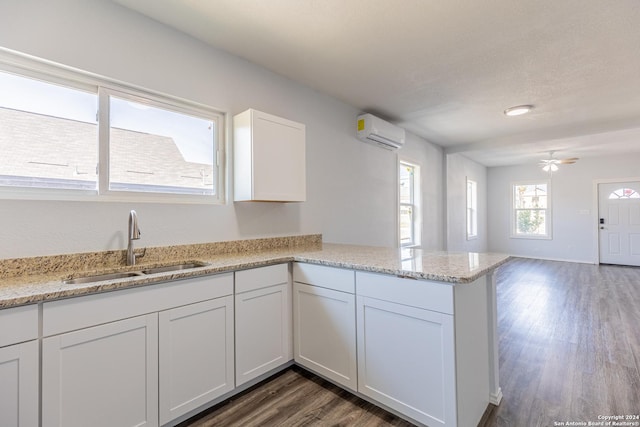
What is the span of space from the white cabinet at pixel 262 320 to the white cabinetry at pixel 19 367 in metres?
0.93

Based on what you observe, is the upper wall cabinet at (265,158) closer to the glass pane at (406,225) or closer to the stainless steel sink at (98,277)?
the stainless steel sink at (98,277)

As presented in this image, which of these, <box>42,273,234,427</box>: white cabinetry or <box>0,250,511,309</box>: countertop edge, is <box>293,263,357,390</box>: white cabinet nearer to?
<box>0,250,511,309</box>: countertop edge

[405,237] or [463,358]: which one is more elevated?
[405,237]

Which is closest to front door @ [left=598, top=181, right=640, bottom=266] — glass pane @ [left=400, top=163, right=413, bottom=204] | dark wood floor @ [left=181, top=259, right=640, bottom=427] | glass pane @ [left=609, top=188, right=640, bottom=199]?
glass pane @ [left=609, top=188, right=640, bottom=199]

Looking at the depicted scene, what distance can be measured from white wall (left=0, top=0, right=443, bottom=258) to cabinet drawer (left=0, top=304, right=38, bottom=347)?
0.56m

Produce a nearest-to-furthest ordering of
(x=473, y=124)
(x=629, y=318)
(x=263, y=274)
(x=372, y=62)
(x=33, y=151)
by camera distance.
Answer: (x=33, y=151), (x=263, y=274), (x=372, y=62), (x=629, y=318), (x=473, y=124)

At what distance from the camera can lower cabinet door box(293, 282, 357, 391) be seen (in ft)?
6.28

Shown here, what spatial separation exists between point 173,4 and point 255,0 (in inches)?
20.9

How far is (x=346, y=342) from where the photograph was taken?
1.93m

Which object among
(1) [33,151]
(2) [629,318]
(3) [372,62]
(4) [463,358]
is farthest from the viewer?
(2) [629,318]

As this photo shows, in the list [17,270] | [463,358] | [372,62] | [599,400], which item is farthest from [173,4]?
[599,400]

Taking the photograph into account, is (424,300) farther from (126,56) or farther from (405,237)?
(405,237)

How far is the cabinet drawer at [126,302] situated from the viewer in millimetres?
1260

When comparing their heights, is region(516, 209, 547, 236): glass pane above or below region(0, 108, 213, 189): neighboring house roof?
below
